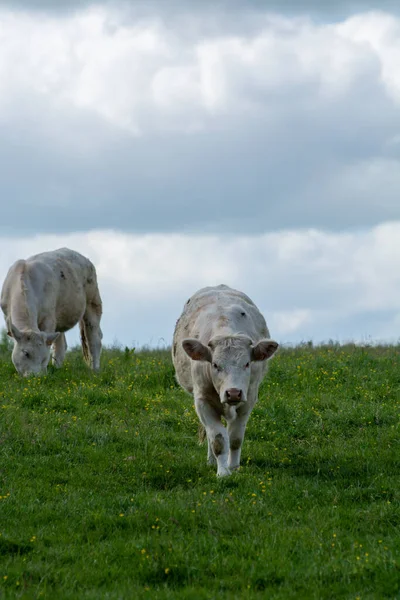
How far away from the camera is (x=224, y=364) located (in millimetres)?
10742

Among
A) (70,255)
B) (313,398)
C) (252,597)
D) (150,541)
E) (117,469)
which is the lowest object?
(252,597)

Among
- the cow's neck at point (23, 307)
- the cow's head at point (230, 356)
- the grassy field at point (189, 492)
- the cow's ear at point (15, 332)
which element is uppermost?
the cow's neck at point (23, 307)

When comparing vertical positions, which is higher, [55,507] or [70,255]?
[70,255]

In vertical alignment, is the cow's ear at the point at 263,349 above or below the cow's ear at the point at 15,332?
below

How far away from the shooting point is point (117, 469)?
1132 cm

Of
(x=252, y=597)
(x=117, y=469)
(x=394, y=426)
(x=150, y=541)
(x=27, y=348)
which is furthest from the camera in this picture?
(x=27, y=348)

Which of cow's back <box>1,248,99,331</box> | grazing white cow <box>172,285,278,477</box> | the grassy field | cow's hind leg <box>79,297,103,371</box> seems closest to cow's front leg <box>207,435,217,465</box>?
Result: grazing white cow <box>172,285,278,477</box>

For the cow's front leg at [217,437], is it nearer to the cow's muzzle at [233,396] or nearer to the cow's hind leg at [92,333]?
the cow's muzzle at [233,396]

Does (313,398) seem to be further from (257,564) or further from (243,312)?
(257,564)

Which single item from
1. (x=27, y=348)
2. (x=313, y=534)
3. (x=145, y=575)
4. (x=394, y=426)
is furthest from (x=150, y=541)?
(x=27, y=348)

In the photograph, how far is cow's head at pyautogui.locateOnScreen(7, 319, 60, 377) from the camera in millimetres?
17656

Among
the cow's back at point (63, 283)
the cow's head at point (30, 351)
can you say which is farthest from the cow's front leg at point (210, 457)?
the cow's back at point (63, 283)

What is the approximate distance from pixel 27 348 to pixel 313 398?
5.67 m

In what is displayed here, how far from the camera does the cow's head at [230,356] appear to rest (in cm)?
1063
